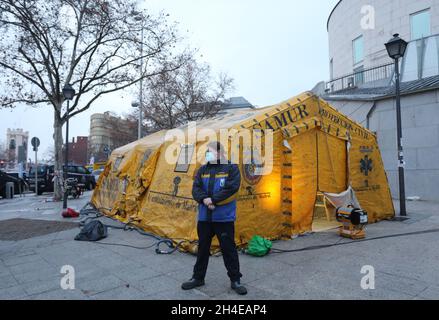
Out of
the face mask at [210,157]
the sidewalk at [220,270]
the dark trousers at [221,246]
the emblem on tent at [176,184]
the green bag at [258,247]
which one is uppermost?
the face mask at [210,157]

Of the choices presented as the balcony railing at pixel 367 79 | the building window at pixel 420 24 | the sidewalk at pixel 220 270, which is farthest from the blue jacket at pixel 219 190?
the building window at pixel 420 24

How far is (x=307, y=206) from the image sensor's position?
703 centimetres

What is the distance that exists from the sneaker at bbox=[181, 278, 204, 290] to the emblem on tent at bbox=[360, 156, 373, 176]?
5.96 metres

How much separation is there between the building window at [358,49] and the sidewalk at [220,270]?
66.6 feet

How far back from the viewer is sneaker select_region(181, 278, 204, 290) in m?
3.93

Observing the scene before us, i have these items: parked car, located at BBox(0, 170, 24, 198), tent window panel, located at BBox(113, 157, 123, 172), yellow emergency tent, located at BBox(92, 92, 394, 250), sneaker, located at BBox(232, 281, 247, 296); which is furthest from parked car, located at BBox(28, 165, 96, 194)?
sneaker, located at BBox(232, 281, 247, 296)

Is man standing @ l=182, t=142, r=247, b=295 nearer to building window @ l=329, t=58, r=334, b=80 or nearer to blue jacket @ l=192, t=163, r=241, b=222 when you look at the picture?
blue jacket @ l=192, t=163, r=241, b=222

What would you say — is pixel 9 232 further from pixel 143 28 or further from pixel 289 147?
pixel 143 28

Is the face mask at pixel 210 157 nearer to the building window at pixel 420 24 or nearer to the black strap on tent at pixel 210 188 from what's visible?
the black strap on tent at pixel 210 188

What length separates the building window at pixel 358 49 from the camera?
23.5 metres

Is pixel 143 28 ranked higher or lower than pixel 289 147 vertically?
higher

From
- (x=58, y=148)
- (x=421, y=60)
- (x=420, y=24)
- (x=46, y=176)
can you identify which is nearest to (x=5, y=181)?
(x=46, y=176)
